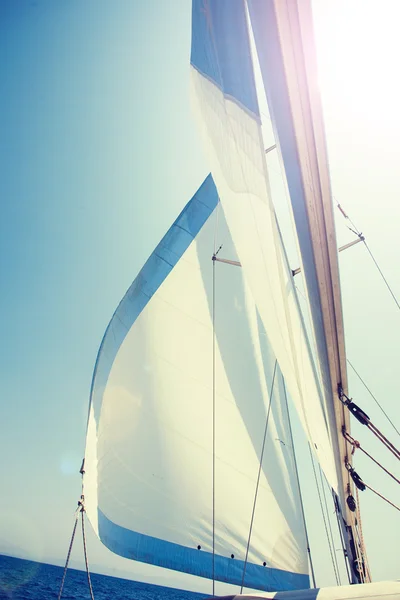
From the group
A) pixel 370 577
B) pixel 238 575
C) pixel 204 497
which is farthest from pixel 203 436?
pixel 370 577

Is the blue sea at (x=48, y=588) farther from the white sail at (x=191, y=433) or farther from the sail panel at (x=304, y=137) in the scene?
the sail panel at (x=304, y=137)

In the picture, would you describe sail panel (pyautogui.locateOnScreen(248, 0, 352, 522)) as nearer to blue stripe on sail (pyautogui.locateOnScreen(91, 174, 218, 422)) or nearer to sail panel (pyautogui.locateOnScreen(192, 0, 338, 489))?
sail panel (pyautogui.locateOnScreen(192, 0, 338, 489))

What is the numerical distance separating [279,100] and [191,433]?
Answer: 4331 mm

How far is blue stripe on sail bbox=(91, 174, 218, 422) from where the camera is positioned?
4.79 metres

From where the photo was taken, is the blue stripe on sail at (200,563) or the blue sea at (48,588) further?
the blue sea at (48,588)

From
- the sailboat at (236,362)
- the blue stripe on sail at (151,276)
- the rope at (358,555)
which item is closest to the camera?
the sailboat at (236,362)

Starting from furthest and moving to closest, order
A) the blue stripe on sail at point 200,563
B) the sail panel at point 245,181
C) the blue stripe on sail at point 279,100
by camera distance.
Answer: the blue stripe on sail at point 200,563 → the sail panel at point 245,181 → the blue stripe on sail at point 279,100

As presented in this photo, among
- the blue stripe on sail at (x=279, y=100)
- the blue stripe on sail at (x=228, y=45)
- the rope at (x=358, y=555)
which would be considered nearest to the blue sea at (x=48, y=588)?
the rope at (x=358, y=555)

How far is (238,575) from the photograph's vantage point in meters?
3.88

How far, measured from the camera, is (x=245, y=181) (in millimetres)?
1569

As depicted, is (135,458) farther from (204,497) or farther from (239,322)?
(239,322)

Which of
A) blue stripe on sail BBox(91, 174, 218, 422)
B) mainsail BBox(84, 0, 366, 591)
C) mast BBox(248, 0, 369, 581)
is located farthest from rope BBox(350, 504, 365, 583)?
blue stripe on sail BBox(91, 174, 218, 422)

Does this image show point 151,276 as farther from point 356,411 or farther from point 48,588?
point 48,588

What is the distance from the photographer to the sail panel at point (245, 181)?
1.52 metres
